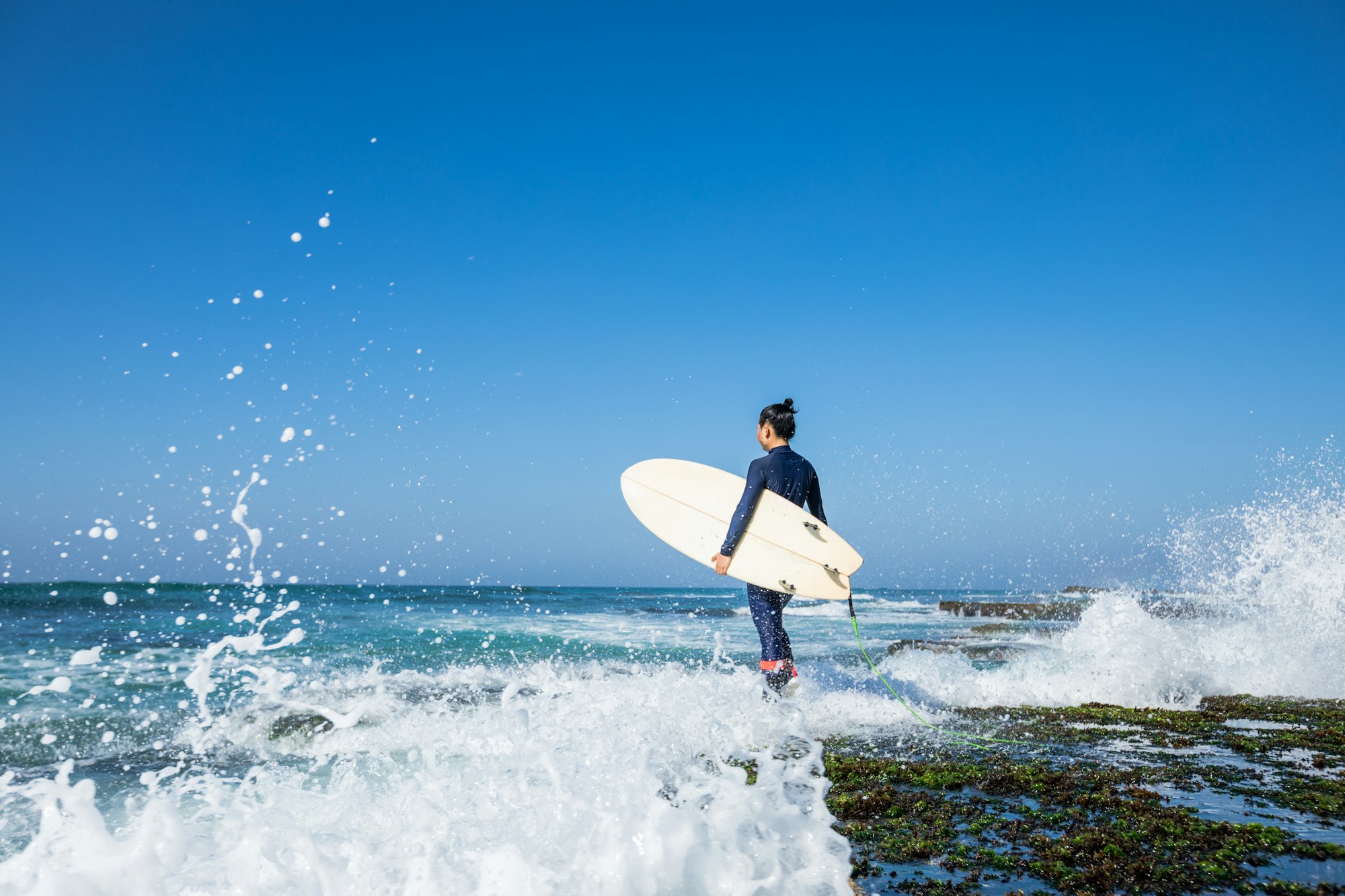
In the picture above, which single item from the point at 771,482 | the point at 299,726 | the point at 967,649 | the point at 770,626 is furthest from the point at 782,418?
the point at 967,649

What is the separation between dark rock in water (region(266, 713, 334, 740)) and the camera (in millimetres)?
6371

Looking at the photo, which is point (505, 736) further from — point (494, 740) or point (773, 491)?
point (773, 491)

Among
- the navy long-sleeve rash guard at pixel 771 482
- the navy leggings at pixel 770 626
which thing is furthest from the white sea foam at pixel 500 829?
the navy long-sleeve rash guard at pixel 771 482

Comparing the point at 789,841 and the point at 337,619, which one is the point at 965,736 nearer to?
the point at 789,841

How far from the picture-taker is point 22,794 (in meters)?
4.78

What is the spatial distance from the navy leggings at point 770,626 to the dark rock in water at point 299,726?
12.9ft

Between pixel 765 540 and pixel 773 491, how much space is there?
41cm

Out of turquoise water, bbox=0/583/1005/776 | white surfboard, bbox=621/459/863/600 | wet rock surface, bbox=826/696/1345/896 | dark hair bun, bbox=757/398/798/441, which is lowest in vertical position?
turquoise water, bbox=0/583/1005/776

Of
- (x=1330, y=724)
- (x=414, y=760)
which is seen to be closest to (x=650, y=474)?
(x=414, y=760)

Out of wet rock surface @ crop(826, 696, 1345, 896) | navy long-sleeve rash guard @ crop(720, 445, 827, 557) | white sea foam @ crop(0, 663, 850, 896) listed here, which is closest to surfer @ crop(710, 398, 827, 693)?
navy long-sleeve rash guard @ crop(720, 445, 827, 557)

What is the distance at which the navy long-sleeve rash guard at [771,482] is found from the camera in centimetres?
591

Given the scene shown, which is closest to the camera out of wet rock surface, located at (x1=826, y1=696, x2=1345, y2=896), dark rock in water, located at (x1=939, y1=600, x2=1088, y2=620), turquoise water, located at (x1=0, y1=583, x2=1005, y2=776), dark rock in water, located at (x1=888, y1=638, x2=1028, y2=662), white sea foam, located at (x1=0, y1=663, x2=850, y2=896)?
white sea foam, located at (x1=0, y1=663, x2=850, y2=896)

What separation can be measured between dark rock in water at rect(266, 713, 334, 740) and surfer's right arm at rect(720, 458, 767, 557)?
12.8ft

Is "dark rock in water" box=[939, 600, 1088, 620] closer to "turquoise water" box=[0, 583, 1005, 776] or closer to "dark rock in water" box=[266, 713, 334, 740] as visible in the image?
"turquoise water" box=[0, 583, 1005, 776]
